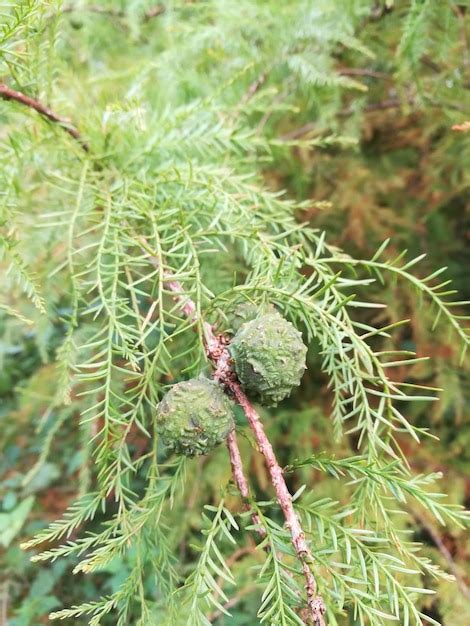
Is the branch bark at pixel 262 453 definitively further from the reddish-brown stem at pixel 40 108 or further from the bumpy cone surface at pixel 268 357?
the reddish-brown stem at pixel 40 108

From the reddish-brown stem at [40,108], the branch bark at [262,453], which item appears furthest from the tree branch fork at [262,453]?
the reddish-brown stem at [40,108]

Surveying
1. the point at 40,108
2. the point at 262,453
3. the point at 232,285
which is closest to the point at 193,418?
the point at 262,453

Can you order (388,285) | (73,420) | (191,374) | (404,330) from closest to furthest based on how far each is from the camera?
(191,374), (388,285), (404,330), (73,420)

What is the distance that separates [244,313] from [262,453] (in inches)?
5.0

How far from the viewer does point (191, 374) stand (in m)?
0.56

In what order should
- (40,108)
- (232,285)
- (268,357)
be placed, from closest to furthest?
(268,357), (232,285), (40,108)

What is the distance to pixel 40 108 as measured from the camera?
702 millimetres

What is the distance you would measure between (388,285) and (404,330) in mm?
172

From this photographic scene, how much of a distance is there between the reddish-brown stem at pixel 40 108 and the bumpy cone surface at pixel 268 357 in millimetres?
414

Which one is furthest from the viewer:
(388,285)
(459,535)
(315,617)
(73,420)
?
(73,420)

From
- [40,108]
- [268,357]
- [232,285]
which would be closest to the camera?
[268,357]

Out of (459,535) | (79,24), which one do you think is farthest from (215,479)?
(79,24)

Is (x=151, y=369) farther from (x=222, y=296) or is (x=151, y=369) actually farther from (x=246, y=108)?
(x=246, y=108)

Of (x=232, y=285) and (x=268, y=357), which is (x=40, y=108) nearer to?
(x=232, y=285)
